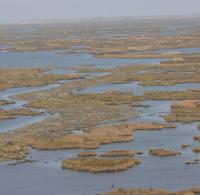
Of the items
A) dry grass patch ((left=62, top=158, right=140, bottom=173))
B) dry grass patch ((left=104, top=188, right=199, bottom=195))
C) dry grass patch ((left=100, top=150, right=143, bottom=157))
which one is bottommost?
dry grass patch ((left=100, top=150, right=143, bottom=157))

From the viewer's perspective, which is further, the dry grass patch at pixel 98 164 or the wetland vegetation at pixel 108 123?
the dry grass patch at pixel 98 164

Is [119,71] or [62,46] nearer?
[119,71]

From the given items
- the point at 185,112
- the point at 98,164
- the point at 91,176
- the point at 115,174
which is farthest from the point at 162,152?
the point at 185,112

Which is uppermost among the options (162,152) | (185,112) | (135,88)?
(162,152)

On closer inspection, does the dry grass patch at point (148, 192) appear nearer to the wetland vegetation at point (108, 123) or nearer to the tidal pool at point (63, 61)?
the wetland vegetation at point (108, 123)

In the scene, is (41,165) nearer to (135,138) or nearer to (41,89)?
(135,138)

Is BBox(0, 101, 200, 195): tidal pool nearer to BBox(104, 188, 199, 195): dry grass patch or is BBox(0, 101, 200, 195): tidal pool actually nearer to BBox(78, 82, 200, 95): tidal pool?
BBox(104, 188, 199, 195): dry grass patch

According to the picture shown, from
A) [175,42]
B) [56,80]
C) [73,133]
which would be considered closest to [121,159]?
[73,133]

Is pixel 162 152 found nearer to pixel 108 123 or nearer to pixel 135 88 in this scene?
pixel 108 123

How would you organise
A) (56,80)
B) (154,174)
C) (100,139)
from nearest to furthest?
1. (154,174)
2. (100,139)
3. (56,80)

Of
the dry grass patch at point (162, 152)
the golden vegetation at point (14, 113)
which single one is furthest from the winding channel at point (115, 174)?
the golden vegetation at point (14, 113)

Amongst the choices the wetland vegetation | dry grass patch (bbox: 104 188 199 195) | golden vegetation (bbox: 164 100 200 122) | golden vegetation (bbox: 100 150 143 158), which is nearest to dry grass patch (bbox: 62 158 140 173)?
the wetland vegetation
